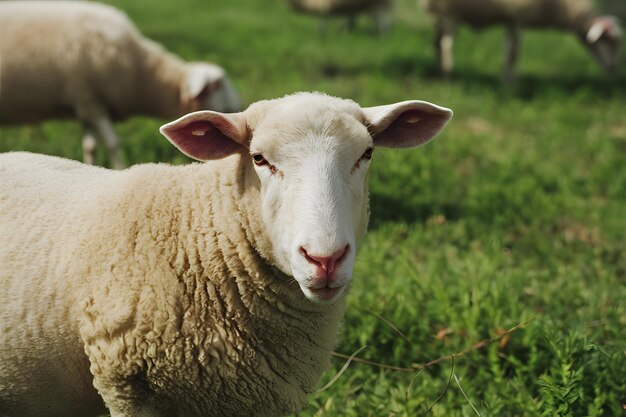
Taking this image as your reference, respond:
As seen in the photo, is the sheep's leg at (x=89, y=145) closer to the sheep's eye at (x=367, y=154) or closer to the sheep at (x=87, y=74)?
the sheep at (x=87, y=74)

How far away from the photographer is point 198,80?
20.7ft

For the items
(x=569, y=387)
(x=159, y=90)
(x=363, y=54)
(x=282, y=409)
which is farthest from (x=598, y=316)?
(x=363, y=54)

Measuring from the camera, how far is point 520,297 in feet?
13.4

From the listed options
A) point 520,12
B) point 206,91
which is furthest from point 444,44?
point 206,91

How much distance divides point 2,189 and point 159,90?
149 inches

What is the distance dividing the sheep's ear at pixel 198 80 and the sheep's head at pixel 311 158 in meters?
3.87

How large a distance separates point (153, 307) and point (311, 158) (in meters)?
0.73

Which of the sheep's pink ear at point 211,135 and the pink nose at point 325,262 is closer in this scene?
the pink nose at point 325,262

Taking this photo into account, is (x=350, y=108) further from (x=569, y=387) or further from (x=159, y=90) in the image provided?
(x=159, y=90)

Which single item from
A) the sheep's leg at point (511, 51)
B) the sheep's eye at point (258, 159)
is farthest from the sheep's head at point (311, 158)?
the sheep's leg at point (511, 51)

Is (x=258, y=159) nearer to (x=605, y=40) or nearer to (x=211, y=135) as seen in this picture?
(x=211, y=135)

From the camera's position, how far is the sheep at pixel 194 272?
237 centimetres

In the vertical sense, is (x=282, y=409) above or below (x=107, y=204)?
below

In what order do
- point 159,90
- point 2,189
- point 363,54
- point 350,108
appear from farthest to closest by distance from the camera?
point 363,54 → point 159,90 → point 2,189 → point 350,108
